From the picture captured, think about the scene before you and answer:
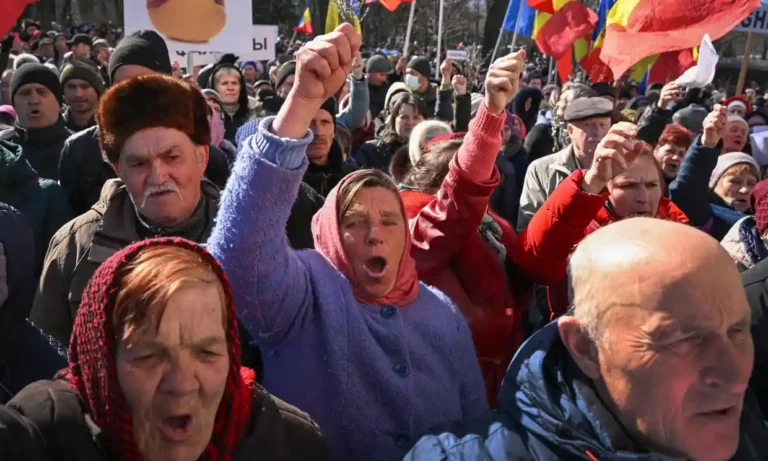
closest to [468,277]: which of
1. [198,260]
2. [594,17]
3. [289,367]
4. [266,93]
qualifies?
[289,367]

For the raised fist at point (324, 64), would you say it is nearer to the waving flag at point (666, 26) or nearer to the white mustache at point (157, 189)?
the white mustache at point (157, 189)

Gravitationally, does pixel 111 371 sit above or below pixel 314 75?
below

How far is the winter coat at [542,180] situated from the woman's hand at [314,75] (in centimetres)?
235

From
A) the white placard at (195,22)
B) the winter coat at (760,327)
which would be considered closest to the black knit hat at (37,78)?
the white placard at (195,22)

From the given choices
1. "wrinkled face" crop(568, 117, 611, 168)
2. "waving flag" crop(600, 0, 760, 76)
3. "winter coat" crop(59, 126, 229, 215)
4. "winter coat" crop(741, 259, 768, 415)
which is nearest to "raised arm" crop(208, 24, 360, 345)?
"winter coat" crop(741, 259, 768, 415)

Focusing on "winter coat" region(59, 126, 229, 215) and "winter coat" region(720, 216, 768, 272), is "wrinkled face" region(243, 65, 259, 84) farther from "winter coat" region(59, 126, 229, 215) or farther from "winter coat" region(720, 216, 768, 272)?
"winter coat" region(720, 216, 768, 272)

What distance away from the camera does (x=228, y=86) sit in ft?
18.9

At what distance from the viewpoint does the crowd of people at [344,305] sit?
57.0 inches

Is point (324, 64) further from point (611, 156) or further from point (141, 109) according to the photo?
point (611, 156)

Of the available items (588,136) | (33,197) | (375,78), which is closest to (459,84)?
(588,136)

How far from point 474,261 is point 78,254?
4.00 feet

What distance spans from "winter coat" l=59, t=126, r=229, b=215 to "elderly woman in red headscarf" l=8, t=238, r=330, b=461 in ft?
6.16

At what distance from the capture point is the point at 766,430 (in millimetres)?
1822

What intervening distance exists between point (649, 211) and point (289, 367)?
1.61m
